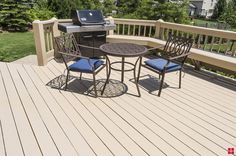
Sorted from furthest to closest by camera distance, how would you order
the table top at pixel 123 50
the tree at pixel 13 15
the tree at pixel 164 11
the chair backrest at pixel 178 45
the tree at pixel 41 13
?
1. the tree at pixel 164 11
2. the tree at pixel 41 13
3. the tree at pixel 13 15
4. the chair backrest at pixel 178 45
5. the table top at pixel 123 50

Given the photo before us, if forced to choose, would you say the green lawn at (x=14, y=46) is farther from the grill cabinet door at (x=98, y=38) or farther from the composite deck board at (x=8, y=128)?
the composite deck board at (x=8, y=128)

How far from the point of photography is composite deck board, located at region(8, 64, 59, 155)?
6.95 feet

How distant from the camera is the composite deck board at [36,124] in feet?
6.95

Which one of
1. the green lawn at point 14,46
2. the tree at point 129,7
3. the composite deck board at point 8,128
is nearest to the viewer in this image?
the composite deck board at point 8,128

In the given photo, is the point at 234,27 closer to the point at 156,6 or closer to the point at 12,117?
the point at 156,6

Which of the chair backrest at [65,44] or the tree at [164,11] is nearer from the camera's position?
the chair backrest at [65,44]

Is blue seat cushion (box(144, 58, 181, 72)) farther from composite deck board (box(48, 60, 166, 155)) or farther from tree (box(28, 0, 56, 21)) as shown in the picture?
tree (box(28, 0, 56, 21))

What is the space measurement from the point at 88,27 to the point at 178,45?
6.38 feet

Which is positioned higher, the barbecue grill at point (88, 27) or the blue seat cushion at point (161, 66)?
the barbecue grill at point (88, 27)

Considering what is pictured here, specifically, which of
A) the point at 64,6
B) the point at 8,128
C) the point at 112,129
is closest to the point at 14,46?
the point at 64,6

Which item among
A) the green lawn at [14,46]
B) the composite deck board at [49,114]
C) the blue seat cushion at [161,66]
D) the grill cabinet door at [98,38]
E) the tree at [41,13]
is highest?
the tree at [41,13]

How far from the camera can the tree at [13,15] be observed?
29.5 feet

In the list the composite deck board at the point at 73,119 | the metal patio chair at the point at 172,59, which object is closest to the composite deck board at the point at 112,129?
the composite deck board at the point at 73,119

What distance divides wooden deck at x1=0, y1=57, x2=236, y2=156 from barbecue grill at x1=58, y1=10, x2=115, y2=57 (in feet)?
4.05
